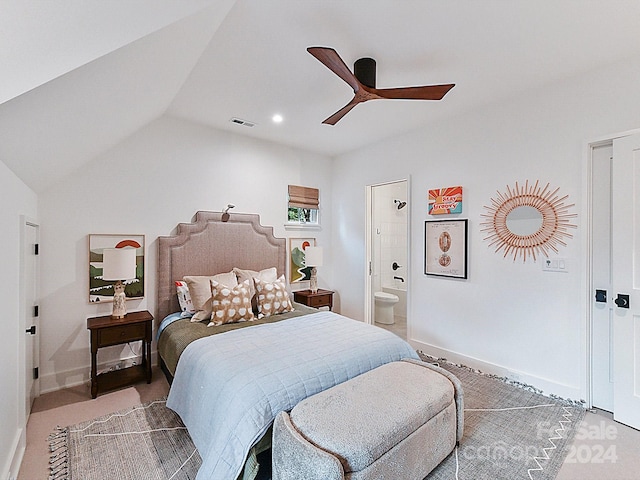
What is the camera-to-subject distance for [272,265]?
13.7ft

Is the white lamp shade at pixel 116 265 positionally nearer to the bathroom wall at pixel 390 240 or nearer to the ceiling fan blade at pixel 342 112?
the ceiling fan blade at pixel 342 112

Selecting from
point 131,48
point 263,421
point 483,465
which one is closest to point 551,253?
point 483,465

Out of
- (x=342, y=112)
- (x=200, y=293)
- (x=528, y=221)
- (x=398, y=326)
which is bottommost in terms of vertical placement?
(x=398, y=326)

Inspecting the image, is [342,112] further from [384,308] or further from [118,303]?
[384,308]

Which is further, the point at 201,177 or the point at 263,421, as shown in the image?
the point at 201,177

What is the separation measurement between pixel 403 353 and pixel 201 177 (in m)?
2.91

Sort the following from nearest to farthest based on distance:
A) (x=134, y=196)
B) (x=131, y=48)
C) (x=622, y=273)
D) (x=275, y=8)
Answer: (x=131, y=48) → (x=275, y=8) → (x=622, y=273) → (x=134, y=196)

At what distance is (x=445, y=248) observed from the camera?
351 cm

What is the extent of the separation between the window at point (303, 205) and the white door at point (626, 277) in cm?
331

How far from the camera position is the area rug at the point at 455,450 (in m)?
1.87

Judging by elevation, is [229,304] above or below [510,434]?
above

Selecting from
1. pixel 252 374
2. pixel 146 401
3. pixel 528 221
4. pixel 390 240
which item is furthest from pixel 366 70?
pixel 390 240

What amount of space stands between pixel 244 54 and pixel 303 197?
245 cm

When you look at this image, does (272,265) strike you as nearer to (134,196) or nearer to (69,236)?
(134,196)
